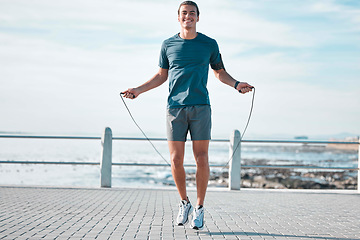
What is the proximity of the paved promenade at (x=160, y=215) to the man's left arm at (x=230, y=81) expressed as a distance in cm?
140

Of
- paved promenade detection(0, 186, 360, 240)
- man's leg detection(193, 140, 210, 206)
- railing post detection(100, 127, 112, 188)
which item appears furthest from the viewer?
railing post detection(100, 127, 112, 188)

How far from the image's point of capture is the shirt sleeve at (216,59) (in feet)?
17.1

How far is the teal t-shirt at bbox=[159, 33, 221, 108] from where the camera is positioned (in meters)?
4.98

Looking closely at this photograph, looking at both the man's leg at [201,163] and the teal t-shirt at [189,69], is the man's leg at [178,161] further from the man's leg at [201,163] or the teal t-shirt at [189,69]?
the teal t-shirt at [189,69]

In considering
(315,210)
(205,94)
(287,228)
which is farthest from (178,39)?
(315,210)

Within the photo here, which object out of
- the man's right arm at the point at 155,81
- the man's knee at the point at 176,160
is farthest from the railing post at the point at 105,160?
the man's knee at the point at 176,160

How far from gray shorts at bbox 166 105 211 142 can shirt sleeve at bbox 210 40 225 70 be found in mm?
511

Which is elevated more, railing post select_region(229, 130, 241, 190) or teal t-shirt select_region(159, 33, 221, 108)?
teal t-shirt select_region(159, 33, 221, 108)

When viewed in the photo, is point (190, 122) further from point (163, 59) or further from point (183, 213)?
point (183, 213)

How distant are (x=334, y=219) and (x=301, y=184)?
64.3 feet

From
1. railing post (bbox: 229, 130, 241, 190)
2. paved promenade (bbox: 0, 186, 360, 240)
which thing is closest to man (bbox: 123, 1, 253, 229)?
paved promenade (bbox: 0, 186, 360, 240)

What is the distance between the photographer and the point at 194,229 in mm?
5074

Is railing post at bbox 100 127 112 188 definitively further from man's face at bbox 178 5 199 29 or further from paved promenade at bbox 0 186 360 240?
man's face at bbox 178 5 199 29

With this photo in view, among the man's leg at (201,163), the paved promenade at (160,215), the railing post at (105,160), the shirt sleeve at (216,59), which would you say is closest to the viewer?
the paved promenade at (160,215)
